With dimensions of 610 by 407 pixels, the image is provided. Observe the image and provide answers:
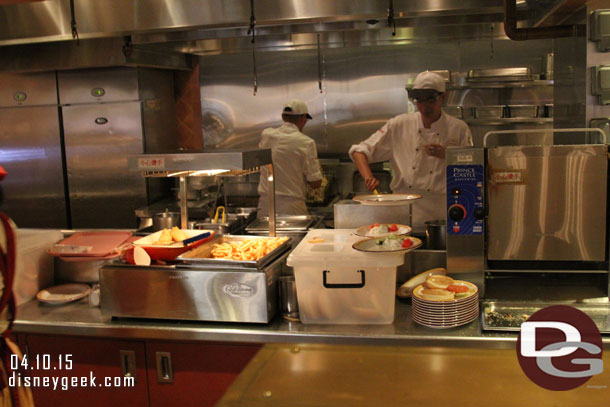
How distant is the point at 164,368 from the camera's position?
2461 millimetres

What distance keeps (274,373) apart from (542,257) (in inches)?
46.3

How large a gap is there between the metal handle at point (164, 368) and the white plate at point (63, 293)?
1.98 ft

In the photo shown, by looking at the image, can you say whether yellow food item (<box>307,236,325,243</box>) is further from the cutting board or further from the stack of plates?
the cutting board

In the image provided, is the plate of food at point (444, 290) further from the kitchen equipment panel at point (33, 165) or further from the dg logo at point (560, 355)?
the kitchen equipment panel at point (33, 165)

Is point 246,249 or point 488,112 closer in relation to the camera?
point 246,249

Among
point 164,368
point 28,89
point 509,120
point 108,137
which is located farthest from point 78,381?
point 509,120

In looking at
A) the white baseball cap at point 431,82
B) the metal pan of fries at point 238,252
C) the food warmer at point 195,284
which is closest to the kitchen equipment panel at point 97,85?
the white baseball cap at point 431,82

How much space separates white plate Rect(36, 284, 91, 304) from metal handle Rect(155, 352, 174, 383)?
60cm

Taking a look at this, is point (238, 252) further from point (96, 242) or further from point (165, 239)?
point (96, 242)

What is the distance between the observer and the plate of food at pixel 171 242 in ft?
8.32

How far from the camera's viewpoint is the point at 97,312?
263 centimetres

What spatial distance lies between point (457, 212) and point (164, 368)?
1.36 m

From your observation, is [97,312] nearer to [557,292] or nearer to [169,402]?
[169,402]

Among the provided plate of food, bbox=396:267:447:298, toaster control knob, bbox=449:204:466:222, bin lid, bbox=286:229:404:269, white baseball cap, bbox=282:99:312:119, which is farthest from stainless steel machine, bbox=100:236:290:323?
white baseball cap, bbox=282:99:312:119
